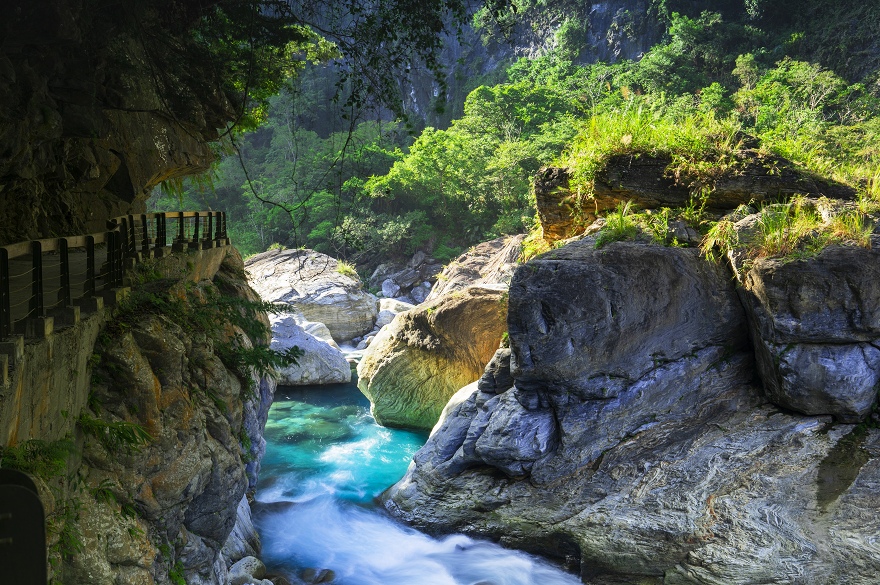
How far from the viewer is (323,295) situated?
24.0 metres

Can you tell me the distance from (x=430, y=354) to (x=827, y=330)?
8.08 m

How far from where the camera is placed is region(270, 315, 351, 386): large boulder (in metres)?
18.7

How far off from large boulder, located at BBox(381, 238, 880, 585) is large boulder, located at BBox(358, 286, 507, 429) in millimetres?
3231

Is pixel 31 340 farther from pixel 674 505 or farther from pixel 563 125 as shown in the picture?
pixel 563 125

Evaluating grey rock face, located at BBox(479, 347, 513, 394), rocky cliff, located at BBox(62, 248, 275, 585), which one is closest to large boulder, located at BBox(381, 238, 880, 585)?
grey rock face, located at BBox(479, 347, 513, 394)

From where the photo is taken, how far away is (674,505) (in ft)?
27.2

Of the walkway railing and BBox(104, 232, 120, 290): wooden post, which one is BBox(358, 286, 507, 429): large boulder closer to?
the walkway railing

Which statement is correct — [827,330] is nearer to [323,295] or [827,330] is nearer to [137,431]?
[137,431]

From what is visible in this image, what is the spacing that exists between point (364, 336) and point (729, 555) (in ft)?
59.1

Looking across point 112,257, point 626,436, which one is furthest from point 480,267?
point 112,257

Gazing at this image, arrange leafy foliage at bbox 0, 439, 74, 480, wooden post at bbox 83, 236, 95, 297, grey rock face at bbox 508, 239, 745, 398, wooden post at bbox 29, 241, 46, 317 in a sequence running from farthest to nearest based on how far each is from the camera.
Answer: grey rock face at bbox 508, 239, 745, 398
wooden post at bbox 83, 236, 95, 297
wooden post at bbox 29, 241, 46, 317
leafy foliage at bbox 0, 439, 74, 480

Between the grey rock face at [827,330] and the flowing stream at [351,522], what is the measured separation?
408cm

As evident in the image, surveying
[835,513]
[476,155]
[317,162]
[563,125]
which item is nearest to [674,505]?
[835,513]

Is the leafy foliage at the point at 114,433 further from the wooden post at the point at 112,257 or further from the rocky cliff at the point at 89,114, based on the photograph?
the rocky cliff at the point at 89,114
